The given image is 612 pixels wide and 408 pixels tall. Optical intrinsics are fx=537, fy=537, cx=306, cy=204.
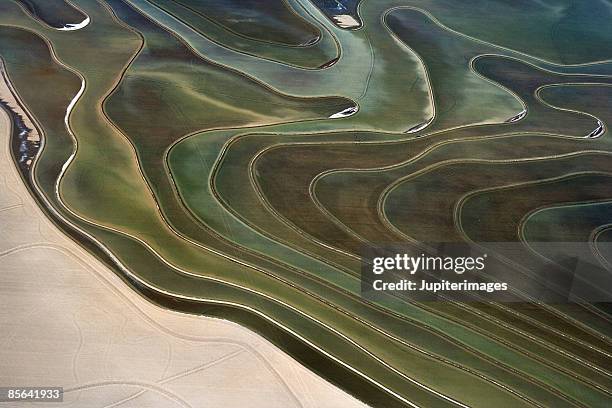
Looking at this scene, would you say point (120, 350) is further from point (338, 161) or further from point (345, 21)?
point (345, 21)

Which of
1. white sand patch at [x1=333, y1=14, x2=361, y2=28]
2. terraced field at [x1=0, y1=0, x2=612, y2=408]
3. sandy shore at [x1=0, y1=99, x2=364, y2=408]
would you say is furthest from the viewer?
white sand patch at [x1=333, y1=14, x2=361, y2=28]

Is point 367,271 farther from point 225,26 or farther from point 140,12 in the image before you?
point 140,12

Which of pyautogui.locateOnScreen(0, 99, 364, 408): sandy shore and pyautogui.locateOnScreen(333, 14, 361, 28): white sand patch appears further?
pyautogui.locateOnScreen(333, 14, 361, 28): white sand patch

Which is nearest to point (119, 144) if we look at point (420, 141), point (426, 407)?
point (420, 141)

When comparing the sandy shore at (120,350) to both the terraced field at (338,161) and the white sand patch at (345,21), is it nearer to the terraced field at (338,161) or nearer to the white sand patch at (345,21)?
the terraced field at (338,161)
